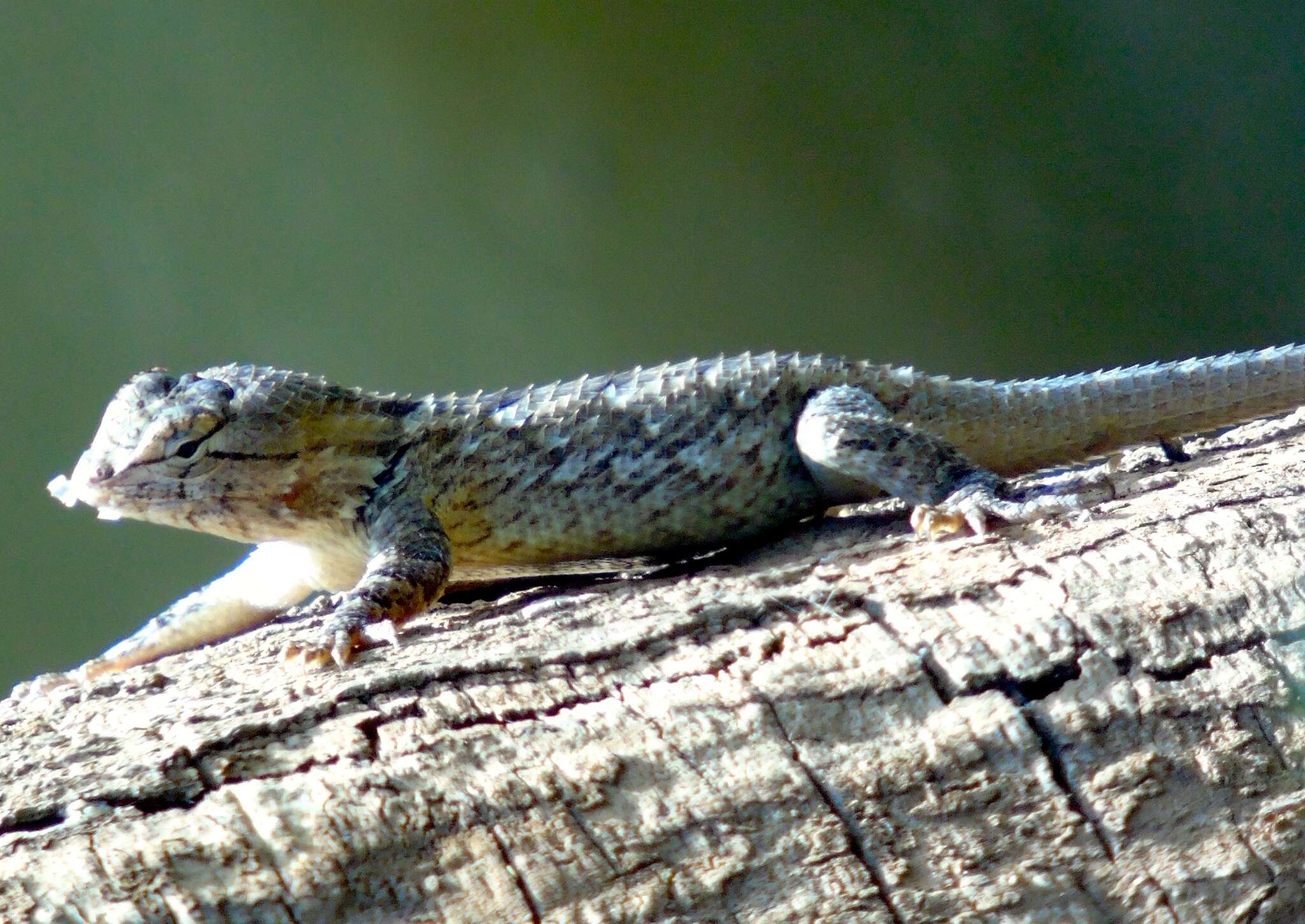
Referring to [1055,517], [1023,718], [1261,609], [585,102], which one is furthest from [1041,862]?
[585,102]

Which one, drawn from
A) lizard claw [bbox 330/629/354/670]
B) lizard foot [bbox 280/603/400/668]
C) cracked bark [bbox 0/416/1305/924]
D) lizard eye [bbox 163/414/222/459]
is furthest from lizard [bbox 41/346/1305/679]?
cracked bark [bbox 0/416/1305/924]

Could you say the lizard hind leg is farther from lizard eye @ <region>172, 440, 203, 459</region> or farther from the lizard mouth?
the lizard mouth

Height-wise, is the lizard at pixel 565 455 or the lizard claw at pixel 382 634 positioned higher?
the lizard at pixel 565 455

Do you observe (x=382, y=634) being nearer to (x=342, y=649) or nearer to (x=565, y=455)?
(x=342, y=649)

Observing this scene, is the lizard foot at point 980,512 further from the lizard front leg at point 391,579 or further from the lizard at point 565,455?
the lizard front leg at point 391,579

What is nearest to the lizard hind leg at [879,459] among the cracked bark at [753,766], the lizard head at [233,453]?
the cracked bark at [753,766]

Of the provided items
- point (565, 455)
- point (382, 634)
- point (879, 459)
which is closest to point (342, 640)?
point (382, 634)
